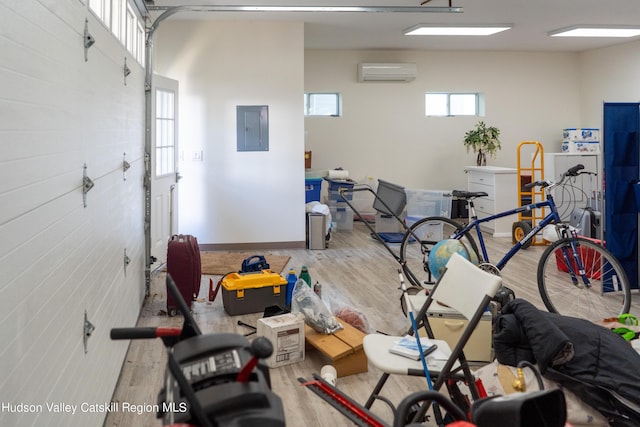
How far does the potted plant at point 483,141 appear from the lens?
8.32 metres

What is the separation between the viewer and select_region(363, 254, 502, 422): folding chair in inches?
77.5

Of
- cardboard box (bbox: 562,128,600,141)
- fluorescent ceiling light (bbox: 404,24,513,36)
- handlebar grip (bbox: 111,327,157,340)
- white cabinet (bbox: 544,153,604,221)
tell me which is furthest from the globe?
cardboard box (bbox: 562,128,600,141)

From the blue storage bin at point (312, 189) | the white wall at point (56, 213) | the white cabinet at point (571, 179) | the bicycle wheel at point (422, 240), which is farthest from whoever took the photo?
the white cabinet at point (571, 179)

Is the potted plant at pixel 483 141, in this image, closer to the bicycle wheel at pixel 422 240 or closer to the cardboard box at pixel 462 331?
the bicycle wheel at pixel 422 240

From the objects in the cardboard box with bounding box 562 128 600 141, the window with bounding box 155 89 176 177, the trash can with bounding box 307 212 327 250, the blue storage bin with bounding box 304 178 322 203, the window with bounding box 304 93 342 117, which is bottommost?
the trash can with bounding box 307 212 327 250

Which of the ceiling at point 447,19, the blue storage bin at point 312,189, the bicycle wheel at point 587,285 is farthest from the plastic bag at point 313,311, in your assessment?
the blue storage bin at point 312,189

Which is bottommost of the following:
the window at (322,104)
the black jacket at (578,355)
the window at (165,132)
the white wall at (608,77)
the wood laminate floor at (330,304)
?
the wood laminate floor at (330,304)

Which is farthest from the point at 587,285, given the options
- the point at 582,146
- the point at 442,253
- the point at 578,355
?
the point at 582,146

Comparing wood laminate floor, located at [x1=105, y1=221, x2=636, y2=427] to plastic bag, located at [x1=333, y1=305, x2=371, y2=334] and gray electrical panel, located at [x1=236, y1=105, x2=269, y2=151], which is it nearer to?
plastic bag, located at [x1=333, y1=305, x2=371, y2=334]

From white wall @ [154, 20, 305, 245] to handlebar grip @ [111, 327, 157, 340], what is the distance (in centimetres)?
555

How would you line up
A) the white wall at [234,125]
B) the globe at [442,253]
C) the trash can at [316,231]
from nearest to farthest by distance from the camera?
1. the globe at [442,253]
2. the white wall at [234,125]
3. the trash can at [316,231]

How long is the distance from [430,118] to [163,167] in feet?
17.2

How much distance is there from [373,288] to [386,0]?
3.17 metres

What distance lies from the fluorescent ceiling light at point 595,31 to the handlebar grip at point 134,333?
24.8ft
